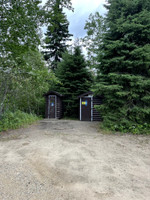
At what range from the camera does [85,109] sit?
30.9 ft

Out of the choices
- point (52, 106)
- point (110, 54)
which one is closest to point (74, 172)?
point (110, 54)

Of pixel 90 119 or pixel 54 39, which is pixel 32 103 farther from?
pixel 54 39

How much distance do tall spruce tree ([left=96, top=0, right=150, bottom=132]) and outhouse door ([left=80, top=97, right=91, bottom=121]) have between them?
11.1 feet

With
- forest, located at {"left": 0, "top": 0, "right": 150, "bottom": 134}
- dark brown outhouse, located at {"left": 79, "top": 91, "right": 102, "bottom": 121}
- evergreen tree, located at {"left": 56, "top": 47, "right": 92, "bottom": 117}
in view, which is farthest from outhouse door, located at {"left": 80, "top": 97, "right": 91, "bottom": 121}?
forest, located at {"left": 0, "top": 0, "right": 150, "bottom": 134}

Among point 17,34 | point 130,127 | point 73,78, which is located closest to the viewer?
point 17,34

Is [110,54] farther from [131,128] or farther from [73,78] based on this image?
[73,78]

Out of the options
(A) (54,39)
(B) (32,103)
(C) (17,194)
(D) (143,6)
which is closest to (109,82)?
(D) (143,6)

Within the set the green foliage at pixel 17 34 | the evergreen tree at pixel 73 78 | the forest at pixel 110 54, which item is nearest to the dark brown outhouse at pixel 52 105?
the evergreen tree at pixel 73 78

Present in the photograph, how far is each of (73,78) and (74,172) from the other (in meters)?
9.25

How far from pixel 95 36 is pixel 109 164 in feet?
47.9

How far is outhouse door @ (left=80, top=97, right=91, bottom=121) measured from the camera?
9.34 metres

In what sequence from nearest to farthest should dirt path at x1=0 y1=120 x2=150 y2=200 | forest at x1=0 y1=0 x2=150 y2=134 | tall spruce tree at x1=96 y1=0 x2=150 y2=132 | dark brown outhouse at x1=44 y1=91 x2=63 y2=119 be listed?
dirt path at x1=0 y1=120 x2=150 y2=200 < forest at x1=0 y1=0 x2=150 y2=134 < tall spruce tree at x1=96 y1=0 x2=150 y2=132 < dark brown outhouse at x1=44 y1=91 x2=63 y2=119

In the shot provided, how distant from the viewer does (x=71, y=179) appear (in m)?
2.05

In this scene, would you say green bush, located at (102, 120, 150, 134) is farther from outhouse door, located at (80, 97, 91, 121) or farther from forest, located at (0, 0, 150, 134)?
outhouse door, located at (80, 97, 91, 121)
